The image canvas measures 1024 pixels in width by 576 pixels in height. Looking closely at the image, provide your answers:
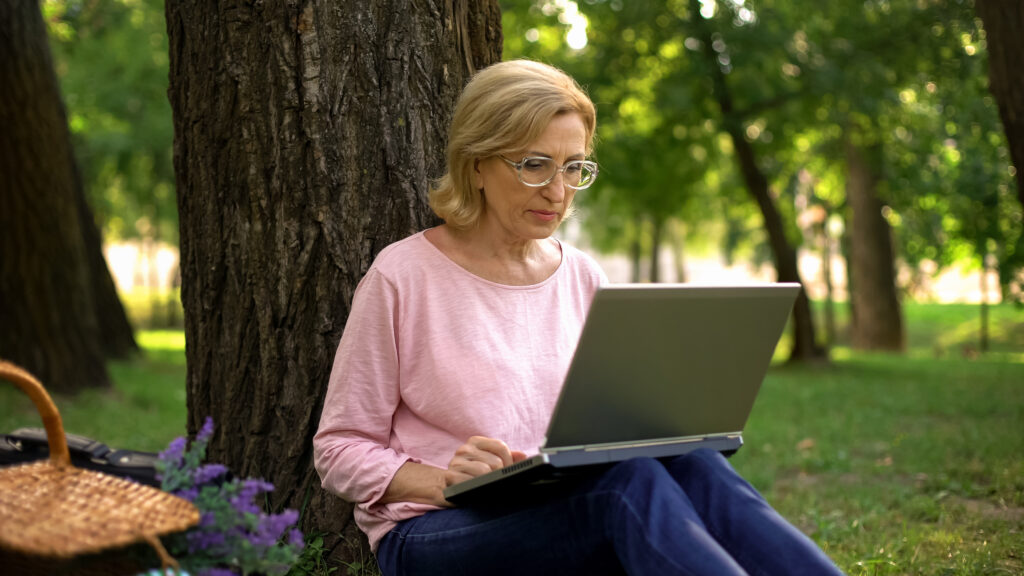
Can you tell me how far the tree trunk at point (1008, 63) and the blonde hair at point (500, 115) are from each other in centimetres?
355

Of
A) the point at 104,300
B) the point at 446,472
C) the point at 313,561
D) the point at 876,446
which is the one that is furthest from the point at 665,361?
the point at 104,300

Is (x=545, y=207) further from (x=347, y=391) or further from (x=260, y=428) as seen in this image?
(x=260, y=428)

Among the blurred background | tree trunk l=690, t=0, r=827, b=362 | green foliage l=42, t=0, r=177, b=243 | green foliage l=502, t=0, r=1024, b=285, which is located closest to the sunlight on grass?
green foliage l=42, t=0, r=177, b=243

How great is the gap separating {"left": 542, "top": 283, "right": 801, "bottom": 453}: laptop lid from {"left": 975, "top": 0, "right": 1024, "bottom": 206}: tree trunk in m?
3.75

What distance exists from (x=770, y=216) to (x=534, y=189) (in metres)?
11.2

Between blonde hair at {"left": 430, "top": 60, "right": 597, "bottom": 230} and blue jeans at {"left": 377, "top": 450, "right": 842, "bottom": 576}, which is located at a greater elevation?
blonde hair at {"left": 430, "top": 60, "right": 597, "bottom": 230}

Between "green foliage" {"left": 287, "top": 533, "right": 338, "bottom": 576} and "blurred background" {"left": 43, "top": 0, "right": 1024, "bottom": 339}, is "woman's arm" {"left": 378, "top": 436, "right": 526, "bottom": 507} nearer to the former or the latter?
"green foliage" {"left": 287, "top": 533, "right": 338, "bottom": 576}

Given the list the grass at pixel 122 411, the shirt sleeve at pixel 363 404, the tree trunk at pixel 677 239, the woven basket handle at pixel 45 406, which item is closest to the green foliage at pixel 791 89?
the grass at pixel 122 411

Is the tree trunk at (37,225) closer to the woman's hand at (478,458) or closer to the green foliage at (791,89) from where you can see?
the green foliage at (791,89)

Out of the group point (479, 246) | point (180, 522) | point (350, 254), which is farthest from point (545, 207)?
point (180, 522)

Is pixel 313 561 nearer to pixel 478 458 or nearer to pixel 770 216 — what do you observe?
pixel 478 458

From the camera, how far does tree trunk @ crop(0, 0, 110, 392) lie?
23.9ft

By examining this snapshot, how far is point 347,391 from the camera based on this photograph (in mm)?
2363

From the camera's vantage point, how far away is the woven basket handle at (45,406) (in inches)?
65.7
